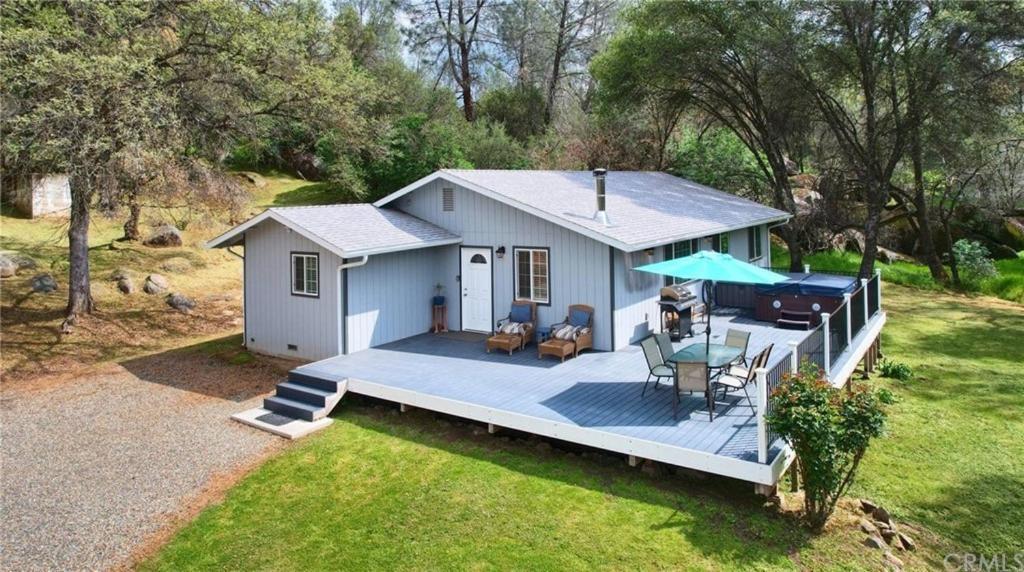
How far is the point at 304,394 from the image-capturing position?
10328 mm

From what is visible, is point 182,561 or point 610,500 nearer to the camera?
point 182,561

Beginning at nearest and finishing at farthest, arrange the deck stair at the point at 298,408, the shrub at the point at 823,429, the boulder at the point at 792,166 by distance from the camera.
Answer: the shrub at the point at 823,429 < the deck stair at the point at 298,408 < the boulder at the point at 792,166

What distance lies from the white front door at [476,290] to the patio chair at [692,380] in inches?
227

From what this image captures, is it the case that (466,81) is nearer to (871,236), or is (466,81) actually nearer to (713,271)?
(871,236)

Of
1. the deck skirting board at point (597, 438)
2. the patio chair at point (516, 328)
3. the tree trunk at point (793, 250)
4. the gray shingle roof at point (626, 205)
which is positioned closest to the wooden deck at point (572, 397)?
the deck skirting board at point (597, 438)

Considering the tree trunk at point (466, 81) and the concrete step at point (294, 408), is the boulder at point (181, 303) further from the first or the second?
the tree trunk at point (466, 81)

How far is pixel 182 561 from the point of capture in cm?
643

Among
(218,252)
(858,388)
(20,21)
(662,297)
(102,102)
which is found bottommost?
(858,388)

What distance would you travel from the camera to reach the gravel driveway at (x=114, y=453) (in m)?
6.86

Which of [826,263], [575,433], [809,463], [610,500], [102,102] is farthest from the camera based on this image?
[826,263]

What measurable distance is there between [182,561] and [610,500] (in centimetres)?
454

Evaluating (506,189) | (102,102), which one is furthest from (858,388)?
(102,102)

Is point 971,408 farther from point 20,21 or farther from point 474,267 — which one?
point 20,21

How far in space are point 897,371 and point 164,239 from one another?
22.5 meters
